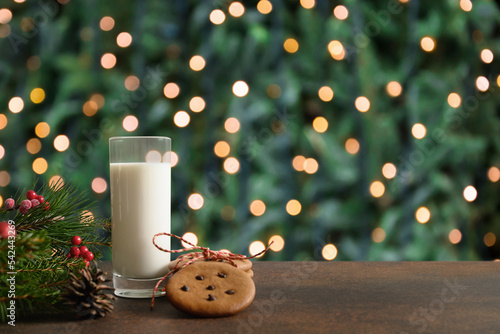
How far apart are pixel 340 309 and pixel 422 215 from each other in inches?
47.7

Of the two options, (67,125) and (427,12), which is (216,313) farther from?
(427,12)

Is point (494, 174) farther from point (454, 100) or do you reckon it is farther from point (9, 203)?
point (9, 203)

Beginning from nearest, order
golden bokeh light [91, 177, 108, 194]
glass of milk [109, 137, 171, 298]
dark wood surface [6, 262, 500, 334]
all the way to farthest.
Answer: dark wood surface [6, 262, 500, 334], glass of milk [109, 137, 171, 298], golden bokeh light [91, 177, 108, 194]

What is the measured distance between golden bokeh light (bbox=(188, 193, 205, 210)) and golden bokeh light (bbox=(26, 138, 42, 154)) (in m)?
0.58

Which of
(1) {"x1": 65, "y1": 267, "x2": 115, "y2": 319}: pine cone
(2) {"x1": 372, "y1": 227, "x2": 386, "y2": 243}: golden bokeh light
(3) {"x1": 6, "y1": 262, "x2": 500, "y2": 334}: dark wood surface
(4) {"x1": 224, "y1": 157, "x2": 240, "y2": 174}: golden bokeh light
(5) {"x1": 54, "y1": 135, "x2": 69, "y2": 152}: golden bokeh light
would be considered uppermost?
(5) {"x1": 54, "y1": 135, "x2": 69, "y2": 152}: golden bokeh light

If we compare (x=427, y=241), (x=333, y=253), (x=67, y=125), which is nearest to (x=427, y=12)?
(x=427, y=241)

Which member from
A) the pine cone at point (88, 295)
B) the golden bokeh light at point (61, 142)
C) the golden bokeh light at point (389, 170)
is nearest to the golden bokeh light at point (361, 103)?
the golden bokeh light at point (389, 170)

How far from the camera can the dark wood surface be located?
457 mm

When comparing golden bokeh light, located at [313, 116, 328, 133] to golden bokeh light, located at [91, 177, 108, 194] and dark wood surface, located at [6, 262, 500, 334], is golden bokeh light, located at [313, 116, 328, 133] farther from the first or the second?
dark wood surface, located at [6, 262, 500, 334]

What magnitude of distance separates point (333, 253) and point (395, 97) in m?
0.64

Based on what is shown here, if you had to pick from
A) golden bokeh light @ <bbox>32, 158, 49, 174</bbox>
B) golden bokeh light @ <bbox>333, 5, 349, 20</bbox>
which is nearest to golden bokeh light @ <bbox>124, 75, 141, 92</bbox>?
golden bokeh light @ <bbox>32, 158, 49, 174</bbox>

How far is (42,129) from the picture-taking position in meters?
1.58

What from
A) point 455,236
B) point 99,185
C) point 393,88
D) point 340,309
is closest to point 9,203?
point 340,309

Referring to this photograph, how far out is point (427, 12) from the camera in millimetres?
1660
